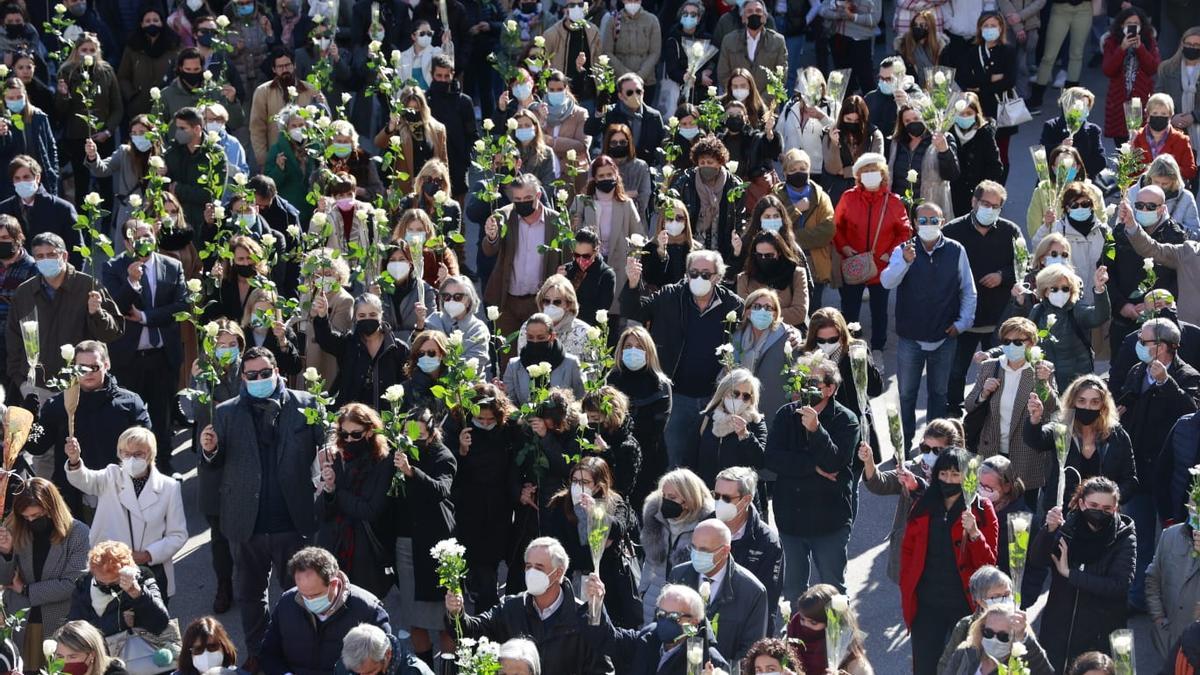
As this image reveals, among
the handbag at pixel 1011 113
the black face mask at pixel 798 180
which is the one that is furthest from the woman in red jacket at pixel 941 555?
the handbag at pixel 1011 113

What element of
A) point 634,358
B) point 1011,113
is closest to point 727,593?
point 634,358

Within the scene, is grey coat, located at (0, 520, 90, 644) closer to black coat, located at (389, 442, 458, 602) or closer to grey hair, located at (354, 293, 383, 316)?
black coat, located at (389, 442, 458, 602)

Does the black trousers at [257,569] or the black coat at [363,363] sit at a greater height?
the black coat at [363,363]

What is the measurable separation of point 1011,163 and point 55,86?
849 centimetres

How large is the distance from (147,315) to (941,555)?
557 centimetres

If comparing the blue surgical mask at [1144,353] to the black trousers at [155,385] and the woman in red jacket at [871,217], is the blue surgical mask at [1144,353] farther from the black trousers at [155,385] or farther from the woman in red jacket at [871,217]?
the black trousers at [155,385]

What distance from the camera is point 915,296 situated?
49.4ft

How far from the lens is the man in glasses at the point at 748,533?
11.8 meters

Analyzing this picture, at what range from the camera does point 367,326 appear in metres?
14.1

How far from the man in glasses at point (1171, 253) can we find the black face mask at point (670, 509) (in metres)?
4.75

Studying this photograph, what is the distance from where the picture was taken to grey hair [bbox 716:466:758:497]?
11.8 m

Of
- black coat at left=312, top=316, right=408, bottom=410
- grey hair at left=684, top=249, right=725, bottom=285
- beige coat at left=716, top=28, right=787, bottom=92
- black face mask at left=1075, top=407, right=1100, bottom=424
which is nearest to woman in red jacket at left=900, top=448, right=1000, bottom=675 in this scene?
black face mask at left=1075, top=407, right=1100, bottom=424

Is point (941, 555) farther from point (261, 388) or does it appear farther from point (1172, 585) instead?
point (261, 388)

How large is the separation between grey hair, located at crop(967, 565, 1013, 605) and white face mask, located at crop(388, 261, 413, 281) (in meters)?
5.16
